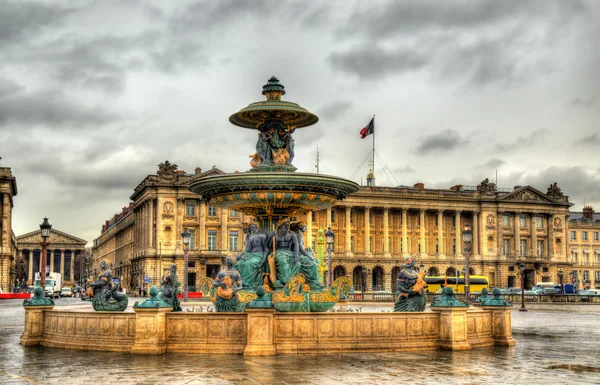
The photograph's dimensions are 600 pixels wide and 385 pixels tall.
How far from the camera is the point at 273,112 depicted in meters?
18.9

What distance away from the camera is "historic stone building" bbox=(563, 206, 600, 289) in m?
115

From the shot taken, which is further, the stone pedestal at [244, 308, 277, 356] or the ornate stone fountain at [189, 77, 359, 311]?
the ornate stone fountain at [189, 77, 359, 311]

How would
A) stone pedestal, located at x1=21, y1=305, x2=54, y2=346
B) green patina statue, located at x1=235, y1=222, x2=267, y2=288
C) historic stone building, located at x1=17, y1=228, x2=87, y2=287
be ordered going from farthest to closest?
historic stone building, located at x1=17, y1=228, x2=87, y2=287
green patina statue, located at x1=235, y1=222, x2=267, y2=288
stone pedestal, located at x1=21, y1=305, x2=54, y2=346

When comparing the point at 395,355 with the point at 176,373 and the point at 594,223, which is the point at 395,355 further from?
the point at 594,223

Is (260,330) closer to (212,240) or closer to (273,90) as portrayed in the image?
(273,90)

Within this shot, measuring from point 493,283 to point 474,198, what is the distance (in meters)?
11.4

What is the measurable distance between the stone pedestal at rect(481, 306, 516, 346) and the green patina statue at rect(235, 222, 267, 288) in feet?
17.3

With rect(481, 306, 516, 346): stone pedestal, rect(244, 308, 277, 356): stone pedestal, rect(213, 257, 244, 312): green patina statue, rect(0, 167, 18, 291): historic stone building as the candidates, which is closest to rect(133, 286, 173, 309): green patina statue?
rect(244, 308, 277, 356): stone pedestal

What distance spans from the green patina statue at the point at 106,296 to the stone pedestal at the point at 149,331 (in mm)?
2435

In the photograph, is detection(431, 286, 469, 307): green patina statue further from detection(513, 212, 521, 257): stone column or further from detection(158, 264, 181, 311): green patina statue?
detection(513, 212, 521, 257): stone column

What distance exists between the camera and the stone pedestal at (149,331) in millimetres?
13508

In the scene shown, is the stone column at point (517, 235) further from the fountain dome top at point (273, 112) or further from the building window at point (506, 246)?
the fountain dome top at point (273, 112)

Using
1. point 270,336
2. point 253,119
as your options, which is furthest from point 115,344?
point 253,119

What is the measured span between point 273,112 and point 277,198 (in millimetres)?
2450
